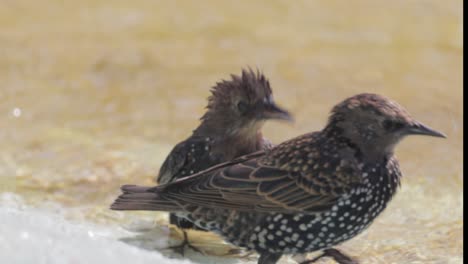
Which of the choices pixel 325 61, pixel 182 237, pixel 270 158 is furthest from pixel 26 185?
pixel 325 61

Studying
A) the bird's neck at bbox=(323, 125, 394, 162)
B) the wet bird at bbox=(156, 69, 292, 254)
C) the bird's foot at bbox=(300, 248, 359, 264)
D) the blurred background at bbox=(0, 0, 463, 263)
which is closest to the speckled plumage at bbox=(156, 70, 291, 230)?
the wet bird at bbox=(156, 69, 292, 254)

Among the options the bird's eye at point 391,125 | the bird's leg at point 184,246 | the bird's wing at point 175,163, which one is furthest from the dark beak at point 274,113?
the bird's leg at point 184,246

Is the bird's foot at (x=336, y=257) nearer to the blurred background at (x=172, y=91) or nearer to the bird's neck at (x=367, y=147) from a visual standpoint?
the blurred background at (x=172, y=91)

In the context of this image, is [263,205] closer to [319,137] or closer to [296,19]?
[319,137]

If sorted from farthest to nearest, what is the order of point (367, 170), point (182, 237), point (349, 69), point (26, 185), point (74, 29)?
point (74, 29) < point (349, 69) < point (26, 185) < point (182, 237) < point (367, 170)

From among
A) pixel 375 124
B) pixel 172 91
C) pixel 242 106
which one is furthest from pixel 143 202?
pixel 172 91

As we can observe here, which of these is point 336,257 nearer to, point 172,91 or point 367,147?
point 367,147
